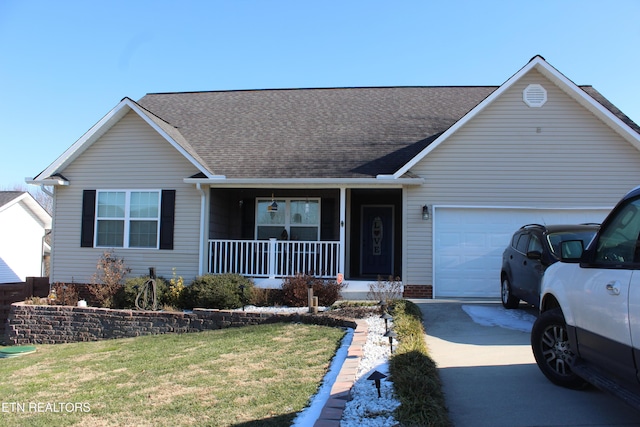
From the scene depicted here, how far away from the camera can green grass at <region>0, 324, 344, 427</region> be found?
4742mm

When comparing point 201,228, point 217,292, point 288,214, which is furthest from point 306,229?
point 217,292

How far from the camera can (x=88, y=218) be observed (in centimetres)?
1320

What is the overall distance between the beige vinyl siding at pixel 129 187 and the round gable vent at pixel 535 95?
864 centimetres

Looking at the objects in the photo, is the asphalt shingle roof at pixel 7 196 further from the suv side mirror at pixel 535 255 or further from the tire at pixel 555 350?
the tire at pixel 555 350

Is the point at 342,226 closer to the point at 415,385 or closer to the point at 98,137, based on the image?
the point at 98,137

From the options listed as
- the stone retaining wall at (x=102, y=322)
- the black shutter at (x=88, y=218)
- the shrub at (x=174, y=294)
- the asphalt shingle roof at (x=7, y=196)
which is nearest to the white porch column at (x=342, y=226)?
the stone retaining wall at (x=102, y=322)

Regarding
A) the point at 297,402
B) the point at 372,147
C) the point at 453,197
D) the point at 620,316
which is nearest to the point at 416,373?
the point at 297,402

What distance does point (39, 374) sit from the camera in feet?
24.2

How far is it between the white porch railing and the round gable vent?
5933 millimetres

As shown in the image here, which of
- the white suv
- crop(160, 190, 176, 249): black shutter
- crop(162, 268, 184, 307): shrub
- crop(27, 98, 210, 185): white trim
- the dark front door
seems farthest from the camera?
the dark front door

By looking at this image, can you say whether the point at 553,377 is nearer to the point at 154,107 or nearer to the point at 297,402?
the point at 297,402

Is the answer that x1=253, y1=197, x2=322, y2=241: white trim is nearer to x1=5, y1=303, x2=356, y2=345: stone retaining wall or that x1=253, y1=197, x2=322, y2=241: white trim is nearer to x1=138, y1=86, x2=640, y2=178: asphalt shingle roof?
x1=138, y1=86, x2=640, y2=178: asphalt shingle roof

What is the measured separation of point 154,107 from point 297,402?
1438 centimetres

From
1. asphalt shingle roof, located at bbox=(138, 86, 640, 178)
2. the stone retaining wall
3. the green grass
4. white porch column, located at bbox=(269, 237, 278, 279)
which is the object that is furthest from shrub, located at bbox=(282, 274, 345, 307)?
asphalt shingle roof, located at bbox=(138, 86, 640, 178)
